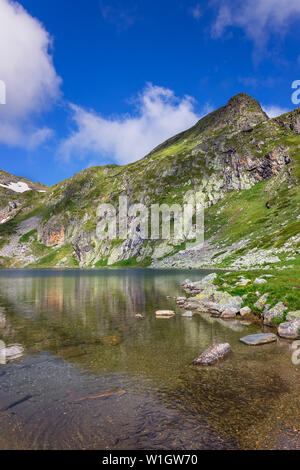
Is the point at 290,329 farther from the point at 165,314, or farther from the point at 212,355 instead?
the point at 165,314

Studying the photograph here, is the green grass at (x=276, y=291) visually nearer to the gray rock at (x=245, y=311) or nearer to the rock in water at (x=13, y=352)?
the gray rock at (x=245, y=311)

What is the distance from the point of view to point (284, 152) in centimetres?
19188

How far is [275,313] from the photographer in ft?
87.0

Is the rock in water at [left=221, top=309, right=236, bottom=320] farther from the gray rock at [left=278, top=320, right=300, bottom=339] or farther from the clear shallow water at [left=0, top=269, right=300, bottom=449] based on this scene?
the gray rock at [left=278, top=320, right=300, bottom=339]

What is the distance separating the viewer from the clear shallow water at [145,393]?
33.7 feet

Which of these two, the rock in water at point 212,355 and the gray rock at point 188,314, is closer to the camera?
the rock in water at point 212,355

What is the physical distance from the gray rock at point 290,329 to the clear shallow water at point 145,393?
1640mm

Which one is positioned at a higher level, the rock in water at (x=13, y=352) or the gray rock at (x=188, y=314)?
the rock in water at (x=13, y=352)

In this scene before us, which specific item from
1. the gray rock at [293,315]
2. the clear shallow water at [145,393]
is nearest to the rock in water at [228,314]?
the clear shallow water at [145,393]

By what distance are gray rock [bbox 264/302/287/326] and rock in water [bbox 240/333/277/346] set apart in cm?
421

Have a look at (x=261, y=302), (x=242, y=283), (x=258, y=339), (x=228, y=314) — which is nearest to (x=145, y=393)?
(x=258, y=339)

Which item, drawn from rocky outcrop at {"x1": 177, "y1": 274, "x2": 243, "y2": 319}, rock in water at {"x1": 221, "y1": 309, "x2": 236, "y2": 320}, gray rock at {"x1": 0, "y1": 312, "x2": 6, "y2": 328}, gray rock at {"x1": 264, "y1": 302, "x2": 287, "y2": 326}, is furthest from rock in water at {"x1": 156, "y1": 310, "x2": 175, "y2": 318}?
gray rock at {"x1": 0, "y1": 312, "x2": 6, "y2": 328}

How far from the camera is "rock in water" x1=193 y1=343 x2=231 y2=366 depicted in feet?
57.9
